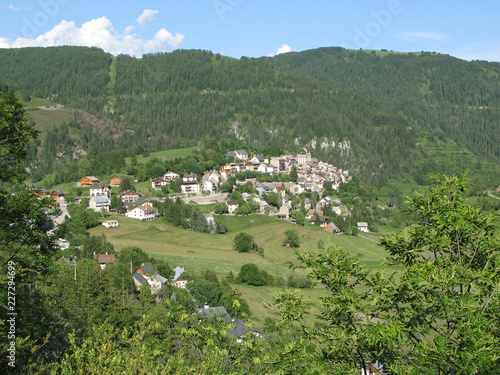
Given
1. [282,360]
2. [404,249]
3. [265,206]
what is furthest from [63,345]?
[265,206]

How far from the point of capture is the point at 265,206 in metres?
94.3

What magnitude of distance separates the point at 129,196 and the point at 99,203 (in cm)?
815

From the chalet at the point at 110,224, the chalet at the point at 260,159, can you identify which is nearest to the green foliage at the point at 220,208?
the chalet at the point at 110,224

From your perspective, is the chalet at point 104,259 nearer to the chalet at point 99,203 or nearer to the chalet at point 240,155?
the chalet at point 99,203

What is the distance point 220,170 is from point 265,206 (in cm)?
2787

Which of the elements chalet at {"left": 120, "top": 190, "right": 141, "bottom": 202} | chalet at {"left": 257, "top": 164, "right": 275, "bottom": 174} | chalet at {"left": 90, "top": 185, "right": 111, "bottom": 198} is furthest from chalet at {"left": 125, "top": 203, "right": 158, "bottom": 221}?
chalet at {"left": 257, "top": 164, "right": 275, "bottom": 174}

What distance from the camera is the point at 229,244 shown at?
240 ft

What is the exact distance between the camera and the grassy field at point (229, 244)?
2275 inches

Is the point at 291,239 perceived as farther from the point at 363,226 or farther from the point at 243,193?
the point at 243,193

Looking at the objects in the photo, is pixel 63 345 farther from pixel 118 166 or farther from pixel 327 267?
pixel 118 166

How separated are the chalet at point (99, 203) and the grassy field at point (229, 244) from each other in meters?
8.68

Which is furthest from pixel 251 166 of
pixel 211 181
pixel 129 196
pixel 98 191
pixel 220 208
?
pixel 98 191

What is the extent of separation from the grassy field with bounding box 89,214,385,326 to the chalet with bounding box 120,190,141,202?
12.9 meters

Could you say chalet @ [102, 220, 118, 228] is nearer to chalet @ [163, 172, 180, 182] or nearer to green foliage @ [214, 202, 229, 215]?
green foliage @ [214, 202, 229, 215]
